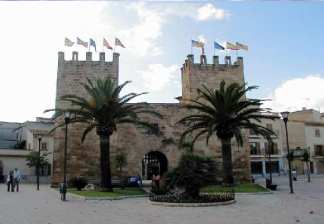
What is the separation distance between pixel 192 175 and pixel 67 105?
58.6 ft

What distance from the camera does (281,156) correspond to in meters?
58.3

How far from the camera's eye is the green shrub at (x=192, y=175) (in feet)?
55.1

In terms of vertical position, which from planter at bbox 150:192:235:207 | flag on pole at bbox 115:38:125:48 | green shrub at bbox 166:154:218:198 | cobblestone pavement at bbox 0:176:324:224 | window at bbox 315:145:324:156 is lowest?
cobblestone pavement at bbox 0:176:324:224

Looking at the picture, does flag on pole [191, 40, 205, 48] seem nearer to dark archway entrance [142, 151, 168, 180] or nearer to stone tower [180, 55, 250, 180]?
stone tower [180, 55, 250, 180]

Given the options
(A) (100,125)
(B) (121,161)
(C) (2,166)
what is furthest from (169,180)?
(C) (2,166)

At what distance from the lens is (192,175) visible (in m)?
16.8


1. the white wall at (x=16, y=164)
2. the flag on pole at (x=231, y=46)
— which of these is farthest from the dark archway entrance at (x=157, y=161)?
the white wall at (x=16, y=164)

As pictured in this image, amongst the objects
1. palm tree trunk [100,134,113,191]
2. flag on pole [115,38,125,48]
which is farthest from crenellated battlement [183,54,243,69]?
palm tree trunk [100,134,113,191]

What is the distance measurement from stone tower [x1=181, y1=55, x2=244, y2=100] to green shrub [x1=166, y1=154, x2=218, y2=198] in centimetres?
1611

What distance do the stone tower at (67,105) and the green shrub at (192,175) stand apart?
1515 centimetres

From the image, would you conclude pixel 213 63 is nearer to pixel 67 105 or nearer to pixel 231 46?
pixel 231 46

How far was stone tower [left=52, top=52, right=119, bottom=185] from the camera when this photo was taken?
3131cm

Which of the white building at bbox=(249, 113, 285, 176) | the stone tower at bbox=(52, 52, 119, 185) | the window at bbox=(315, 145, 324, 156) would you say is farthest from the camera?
the window at bbox=(315, 145, 324, 156)

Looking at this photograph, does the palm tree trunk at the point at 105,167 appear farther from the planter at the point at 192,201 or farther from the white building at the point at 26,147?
the white building at the point at 26,147
